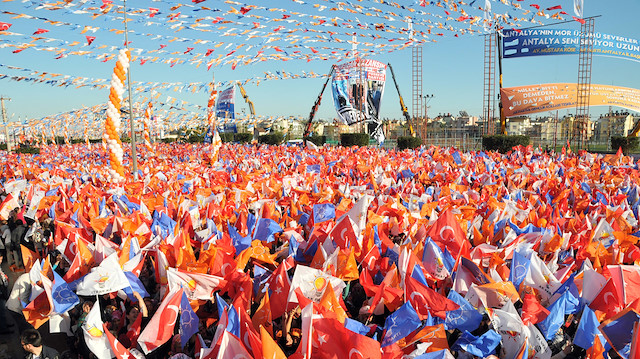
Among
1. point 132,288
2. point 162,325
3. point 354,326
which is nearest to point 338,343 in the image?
point 354,326

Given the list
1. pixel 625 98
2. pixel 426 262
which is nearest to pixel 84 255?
pixel 426 262

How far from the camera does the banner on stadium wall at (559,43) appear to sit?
76.6 ft

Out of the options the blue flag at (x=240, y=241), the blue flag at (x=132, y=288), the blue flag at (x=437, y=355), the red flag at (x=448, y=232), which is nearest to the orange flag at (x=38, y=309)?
the blue flag at (x=132, y=288)

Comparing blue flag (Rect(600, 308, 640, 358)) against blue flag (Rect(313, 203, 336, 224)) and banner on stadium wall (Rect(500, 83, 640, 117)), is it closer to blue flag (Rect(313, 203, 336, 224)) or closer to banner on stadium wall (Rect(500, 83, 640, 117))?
blue flag (Rect(313, 203, 336, 224))

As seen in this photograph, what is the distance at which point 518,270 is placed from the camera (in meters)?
3.28

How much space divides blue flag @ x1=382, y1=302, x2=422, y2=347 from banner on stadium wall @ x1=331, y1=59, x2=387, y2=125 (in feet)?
85.1

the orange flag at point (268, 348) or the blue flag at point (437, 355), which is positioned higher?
the orange flag at point (268, 348)

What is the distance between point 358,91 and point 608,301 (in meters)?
28.2

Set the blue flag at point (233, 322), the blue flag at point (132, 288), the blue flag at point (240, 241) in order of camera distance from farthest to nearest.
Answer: the blue flag at point (240, 241), the blue flag at point (132, 288), the blue flag at point (233, 322)

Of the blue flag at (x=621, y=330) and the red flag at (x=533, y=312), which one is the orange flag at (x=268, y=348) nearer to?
the red flag at (x=533, y=312)

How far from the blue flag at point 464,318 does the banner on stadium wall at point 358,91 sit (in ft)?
84.6

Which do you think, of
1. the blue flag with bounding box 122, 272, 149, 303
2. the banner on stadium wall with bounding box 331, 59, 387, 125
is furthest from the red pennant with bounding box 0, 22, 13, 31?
the banner on stadium wall with bounding box 331, 59, 387, 125

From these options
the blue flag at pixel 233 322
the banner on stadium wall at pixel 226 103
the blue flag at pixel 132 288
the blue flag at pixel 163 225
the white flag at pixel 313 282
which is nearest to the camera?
the blue flag at pixel 233 322

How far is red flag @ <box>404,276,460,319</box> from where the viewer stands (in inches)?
111
